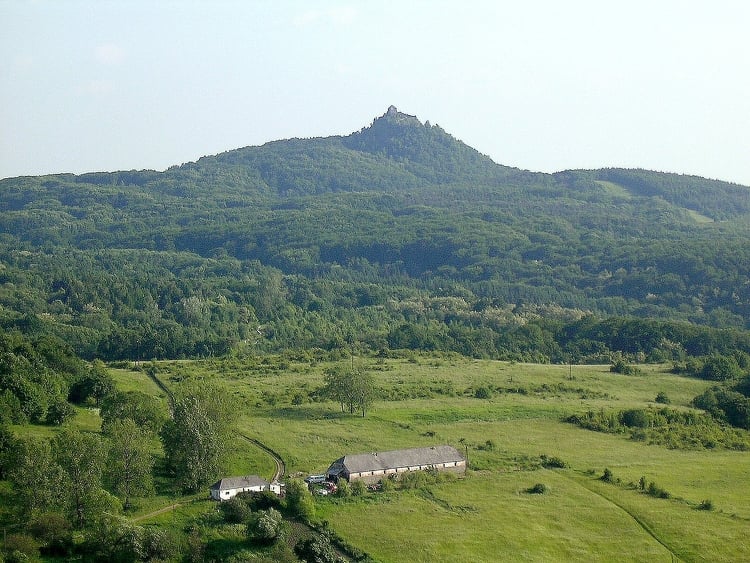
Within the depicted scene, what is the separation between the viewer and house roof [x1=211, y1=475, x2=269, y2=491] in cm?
6025

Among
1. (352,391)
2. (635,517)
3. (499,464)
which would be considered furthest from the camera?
(352,391)

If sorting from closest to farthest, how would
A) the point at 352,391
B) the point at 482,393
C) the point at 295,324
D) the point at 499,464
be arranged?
the point at 499,464 → the point at 352,391 → the point at 482,393 → the point at 295,324

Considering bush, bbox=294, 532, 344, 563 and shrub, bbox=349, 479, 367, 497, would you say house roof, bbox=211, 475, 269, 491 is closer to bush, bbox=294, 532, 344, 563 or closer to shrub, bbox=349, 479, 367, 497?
shrub, bbox=349, 479, 367, 497

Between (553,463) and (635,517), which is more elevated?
(553,463)

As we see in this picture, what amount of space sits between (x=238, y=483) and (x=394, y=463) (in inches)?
486

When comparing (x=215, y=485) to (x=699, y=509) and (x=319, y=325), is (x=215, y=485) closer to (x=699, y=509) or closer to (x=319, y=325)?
(x=699, y=509)

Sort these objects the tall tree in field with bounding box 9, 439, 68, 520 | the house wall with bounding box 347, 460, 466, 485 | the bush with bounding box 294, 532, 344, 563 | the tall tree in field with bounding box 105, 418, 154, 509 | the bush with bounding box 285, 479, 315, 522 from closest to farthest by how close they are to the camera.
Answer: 1. the bush with bounding box 294, 532, 344, 563
2. the tall tree in field with bounding box 9, 439, 68, 520
3. the bush with bounding box 285, 479, 315, 522
4. the tall tree in field with bounding box 105, 418, 154, 509
5. the house wall with bounding box 347, 460, 466, 485

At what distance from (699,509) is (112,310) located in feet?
405

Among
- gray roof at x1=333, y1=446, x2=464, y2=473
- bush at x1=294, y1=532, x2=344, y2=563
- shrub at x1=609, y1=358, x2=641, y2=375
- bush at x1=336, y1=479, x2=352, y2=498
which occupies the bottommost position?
bush at x1=294, y1=532, x2=344, y2=563

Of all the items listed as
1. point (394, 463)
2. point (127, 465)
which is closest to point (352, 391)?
point (394, 463)

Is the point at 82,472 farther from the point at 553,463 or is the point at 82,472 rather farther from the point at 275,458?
the point at 553,463

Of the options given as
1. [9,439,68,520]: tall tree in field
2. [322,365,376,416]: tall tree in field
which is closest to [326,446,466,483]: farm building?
[322,365,376,416]: tall tree in field

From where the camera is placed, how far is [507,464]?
7250 cm

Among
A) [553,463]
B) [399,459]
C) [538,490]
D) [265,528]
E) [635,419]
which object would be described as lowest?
[265,528]
